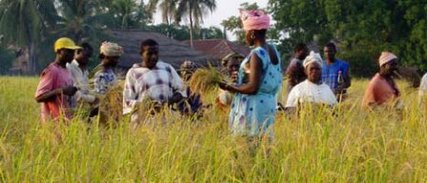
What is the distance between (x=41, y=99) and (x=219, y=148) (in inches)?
57.8

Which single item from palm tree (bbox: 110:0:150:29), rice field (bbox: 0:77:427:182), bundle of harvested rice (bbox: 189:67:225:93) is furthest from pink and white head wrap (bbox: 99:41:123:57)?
palm tree (bbox: 110:0:150:29)

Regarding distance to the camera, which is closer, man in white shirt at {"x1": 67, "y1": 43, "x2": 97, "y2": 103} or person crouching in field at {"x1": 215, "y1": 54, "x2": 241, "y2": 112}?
man in white shirt at {"x1": 67, "y1": 43, "x2": 97, "y2": 103}

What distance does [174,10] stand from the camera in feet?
134

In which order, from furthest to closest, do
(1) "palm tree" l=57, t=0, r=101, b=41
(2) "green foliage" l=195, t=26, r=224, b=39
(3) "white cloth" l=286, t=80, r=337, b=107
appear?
(2) "green foliage" l=195, t=26, r=224, b=39 → (1) "palm tree" l=57, t=0, r=101, b=41 → (3) "white cloth" l=286, t=80, r=337, b=107

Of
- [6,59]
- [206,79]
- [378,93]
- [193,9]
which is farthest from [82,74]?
[6,59]

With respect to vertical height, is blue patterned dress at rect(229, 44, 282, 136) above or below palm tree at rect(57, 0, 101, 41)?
below

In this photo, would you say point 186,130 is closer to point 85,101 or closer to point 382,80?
point 85,101

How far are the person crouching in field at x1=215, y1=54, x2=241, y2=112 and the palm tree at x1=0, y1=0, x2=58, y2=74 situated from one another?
29594 millimetres

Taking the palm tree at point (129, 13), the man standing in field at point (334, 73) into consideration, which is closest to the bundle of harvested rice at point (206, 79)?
the man standing in field at point (334, 73)

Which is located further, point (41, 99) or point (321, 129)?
point (41, 99)

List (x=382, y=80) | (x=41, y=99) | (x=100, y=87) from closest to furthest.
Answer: (x=41, y=99) → (x=100, y=87) → (x=382, y=80)

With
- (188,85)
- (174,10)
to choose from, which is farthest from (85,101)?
(174,10)

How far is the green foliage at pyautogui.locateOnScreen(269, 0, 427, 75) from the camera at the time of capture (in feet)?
78.7

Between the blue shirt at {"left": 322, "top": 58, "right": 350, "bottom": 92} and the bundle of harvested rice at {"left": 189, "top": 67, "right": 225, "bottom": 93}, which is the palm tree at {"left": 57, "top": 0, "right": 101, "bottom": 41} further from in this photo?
the bundle of harvested rice at {"left": 189, "top": 67, "right": 225, "bottom": 93}
